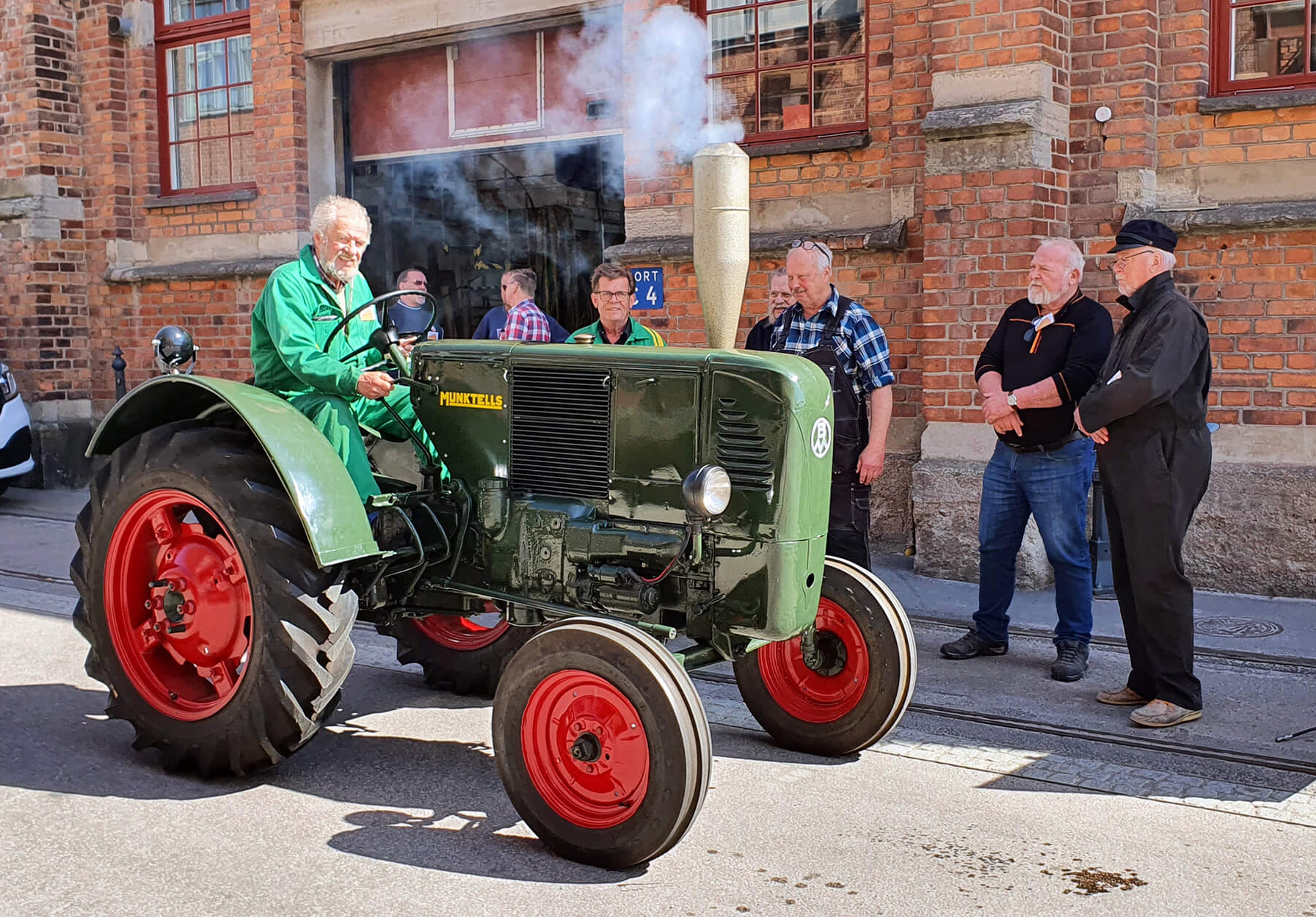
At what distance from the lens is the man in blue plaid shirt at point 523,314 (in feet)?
23.3

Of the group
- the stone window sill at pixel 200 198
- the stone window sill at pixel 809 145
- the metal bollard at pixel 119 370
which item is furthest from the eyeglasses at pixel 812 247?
the metal bollard at pixel 119 370

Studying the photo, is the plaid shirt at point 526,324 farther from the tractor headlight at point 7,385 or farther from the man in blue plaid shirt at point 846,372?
the tractor headlight at point 7,385

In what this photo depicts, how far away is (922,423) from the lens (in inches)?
310

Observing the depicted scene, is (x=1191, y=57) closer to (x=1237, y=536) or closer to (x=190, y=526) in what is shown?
(x=1237, y=536)

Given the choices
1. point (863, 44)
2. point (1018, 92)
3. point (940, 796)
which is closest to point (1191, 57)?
point (1018, 92)

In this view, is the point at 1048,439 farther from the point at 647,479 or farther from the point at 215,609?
the point at 215,609

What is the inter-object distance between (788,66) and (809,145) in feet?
2.09

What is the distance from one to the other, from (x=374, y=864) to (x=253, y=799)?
2.31ft

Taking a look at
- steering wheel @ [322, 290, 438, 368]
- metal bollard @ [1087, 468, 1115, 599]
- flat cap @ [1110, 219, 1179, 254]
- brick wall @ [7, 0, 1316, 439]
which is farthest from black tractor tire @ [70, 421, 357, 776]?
brick wall @ [7, 0, 1316, 439]

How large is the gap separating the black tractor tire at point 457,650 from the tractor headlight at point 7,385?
721cm

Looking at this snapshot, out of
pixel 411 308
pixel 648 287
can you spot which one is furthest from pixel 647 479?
pixel 411 308

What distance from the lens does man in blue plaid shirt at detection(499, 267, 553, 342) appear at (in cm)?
711

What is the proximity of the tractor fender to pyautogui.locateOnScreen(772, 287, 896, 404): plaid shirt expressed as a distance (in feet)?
7.21

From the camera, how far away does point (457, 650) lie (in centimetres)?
515
